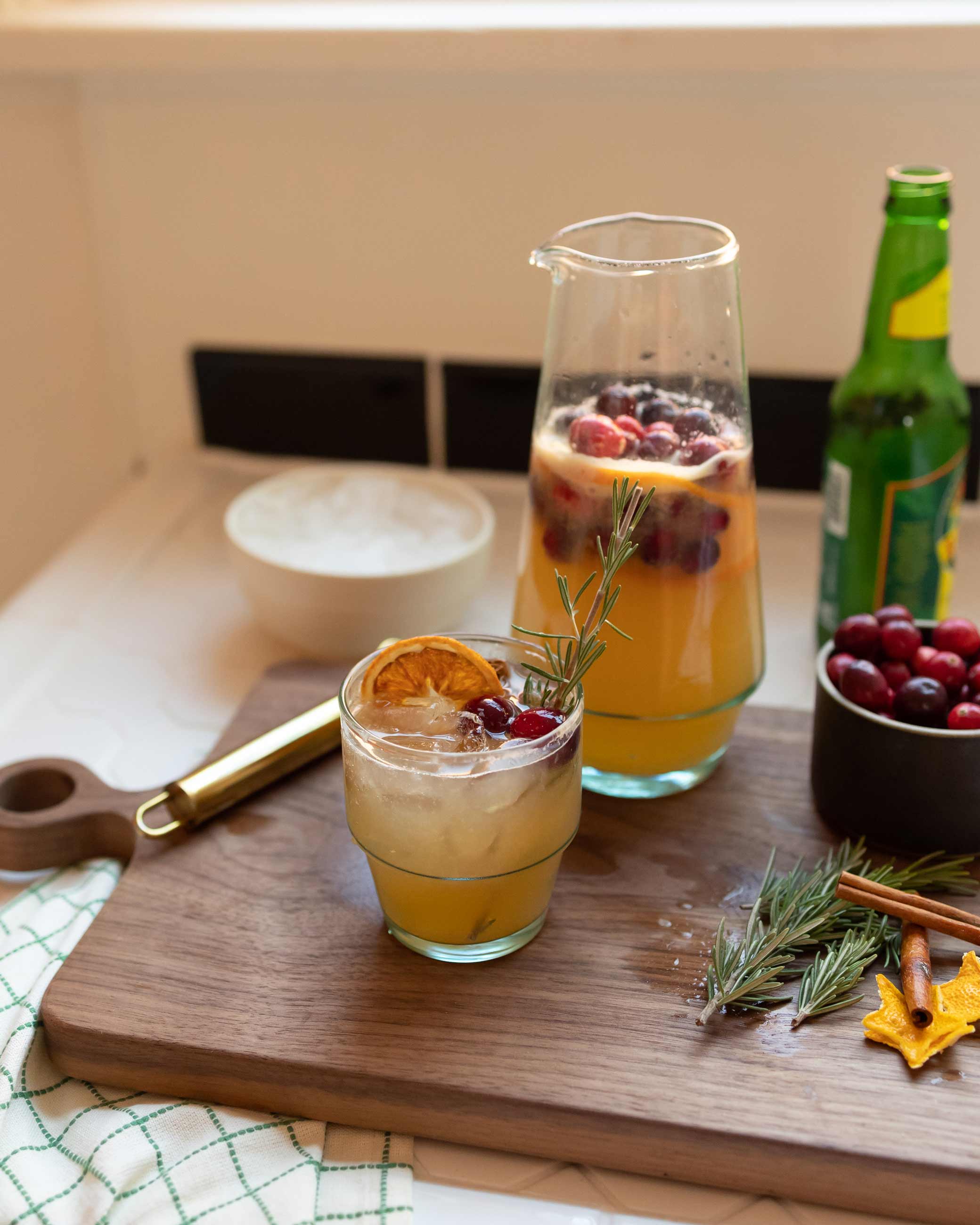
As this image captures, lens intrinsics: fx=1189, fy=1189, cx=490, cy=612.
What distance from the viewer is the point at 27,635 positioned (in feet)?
3.23

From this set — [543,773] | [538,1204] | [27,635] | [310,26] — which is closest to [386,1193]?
[538,1204]

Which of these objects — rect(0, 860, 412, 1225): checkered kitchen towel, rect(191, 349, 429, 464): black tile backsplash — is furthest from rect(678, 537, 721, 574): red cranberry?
rect(191, 349, 429, 464): black tile backsplash

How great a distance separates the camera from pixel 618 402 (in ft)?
2.19

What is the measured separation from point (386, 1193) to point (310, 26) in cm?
91

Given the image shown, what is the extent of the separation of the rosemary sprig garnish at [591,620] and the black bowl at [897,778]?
0.14 m

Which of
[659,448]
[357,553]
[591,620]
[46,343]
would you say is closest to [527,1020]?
[591,620]

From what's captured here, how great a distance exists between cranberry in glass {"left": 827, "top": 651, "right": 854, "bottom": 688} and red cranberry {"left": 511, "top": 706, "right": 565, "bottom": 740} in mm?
199

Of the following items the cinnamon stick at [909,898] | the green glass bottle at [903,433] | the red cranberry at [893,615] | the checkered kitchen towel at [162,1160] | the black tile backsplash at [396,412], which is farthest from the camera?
the black tile backsplash at [396,412]

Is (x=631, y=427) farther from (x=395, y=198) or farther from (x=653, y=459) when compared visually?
(x=395, y=198)

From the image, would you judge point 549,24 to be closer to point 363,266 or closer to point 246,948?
point 363,266

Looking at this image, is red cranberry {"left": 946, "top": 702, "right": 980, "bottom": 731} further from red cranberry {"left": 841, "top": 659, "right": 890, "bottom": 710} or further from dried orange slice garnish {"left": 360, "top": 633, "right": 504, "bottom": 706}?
dried orange slice garnish {"left": 360, "top": 633, "right": 504, "bottom": 706}

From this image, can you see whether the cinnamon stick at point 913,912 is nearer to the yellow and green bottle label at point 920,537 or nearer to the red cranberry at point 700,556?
the red cranberry at point 700,556

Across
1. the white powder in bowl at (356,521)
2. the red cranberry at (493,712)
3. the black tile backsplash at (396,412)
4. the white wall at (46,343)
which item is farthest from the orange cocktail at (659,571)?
the white wall at (46,343)

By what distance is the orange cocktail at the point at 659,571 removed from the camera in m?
0.65
